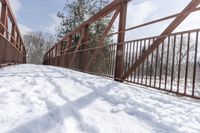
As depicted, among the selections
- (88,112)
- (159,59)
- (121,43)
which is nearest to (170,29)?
(159,59)

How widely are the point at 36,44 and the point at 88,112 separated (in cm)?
4582

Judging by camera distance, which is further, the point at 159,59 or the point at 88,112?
the point at 159,59

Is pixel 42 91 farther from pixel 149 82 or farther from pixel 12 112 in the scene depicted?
pixel 149 82

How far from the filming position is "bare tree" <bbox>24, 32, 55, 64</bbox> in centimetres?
4659

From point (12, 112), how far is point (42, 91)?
39.1 inches

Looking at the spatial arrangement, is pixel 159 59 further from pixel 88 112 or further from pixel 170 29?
pixel 88 112

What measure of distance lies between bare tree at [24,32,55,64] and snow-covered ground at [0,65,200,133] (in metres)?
44.0

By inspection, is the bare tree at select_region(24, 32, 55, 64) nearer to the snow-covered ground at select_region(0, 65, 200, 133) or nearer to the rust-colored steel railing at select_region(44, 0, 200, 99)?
the rust-colored steel railing at select_region(44, 0, 200, 99)

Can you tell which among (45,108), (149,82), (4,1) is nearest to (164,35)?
(149,82)

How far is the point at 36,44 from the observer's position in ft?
154

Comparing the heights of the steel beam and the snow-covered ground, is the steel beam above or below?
above

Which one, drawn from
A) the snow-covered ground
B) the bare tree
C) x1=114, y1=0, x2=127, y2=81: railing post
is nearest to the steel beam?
x1=114, y1=0, x2=127, y2=81: railing post

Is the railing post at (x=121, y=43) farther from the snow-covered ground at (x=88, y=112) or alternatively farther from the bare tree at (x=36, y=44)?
the bare tree at (x=36, y=44)

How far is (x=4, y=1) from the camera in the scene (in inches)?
280
